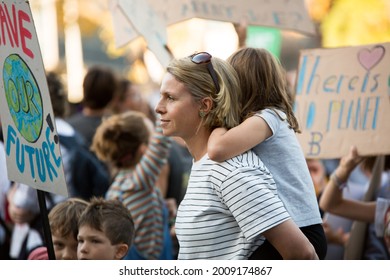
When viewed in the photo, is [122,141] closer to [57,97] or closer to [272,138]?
[57,97]

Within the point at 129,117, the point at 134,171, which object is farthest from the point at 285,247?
the point at 129,117

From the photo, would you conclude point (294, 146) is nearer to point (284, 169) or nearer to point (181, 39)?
point (284, 169)

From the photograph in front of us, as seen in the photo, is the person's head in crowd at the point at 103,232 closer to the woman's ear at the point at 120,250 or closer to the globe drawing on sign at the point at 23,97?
the woman's ear at the point at 120,250

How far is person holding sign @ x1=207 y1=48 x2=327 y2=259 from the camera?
11.7 ft

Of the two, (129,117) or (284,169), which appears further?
(129,117)

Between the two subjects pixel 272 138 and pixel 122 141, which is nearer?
pixel 272 138

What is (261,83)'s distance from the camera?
3.80 meters

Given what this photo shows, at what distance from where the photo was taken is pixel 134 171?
5867 mm

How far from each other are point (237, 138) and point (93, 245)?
1.18 meters

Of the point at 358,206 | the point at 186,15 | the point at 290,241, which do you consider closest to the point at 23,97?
the point at 290,241

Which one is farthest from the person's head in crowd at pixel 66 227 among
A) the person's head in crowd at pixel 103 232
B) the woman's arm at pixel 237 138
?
the woman's arm at pixel 237 138

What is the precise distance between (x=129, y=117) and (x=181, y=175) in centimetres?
83

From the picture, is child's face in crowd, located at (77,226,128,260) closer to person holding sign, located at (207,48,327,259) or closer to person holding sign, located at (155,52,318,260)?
person holding sign, located at (155,52,318,260)

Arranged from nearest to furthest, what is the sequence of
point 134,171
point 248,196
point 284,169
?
1. point 248,196
2. point 284,169
3. point 134,171
